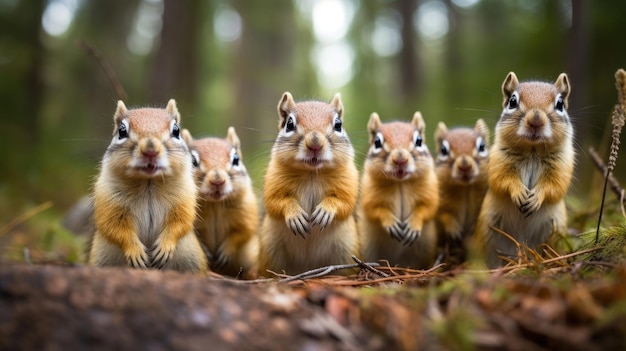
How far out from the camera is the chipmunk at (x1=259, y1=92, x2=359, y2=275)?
12.9ft

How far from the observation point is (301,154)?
380cm

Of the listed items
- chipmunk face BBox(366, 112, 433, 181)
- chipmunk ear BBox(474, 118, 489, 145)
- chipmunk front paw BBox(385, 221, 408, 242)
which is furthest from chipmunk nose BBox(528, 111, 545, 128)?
chipmunk front paw BBox(385, 221, 408, 242)

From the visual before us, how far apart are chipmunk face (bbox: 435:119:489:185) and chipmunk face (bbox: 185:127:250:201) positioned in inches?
72.8

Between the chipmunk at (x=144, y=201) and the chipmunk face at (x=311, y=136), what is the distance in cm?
77

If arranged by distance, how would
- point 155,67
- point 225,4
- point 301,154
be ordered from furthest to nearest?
point 225,4
point 155,67
point 301,154

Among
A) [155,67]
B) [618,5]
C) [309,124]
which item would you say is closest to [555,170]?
[309,124]

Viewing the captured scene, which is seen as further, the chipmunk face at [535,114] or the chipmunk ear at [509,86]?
the chipmunk ear at [509,86]

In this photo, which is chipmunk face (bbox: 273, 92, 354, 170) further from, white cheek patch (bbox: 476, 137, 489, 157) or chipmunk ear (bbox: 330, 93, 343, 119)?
white cheek patch (bbox: 476, 137, 489, 157)

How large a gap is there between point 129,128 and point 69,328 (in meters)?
1.74

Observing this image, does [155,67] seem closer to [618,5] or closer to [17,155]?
[17,155]

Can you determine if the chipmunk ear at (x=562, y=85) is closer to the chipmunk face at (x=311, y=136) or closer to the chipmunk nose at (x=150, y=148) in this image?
the chipmunk face at (x=311, y=136)

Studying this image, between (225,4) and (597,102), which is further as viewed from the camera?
(225,4)

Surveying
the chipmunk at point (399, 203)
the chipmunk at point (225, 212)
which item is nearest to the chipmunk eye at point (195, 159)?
the chipmunk at point (225, 212)

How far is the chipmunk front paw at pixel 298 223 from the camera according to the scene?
152 inches
